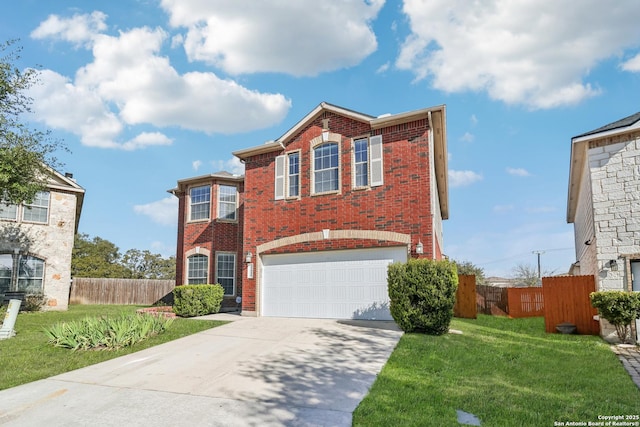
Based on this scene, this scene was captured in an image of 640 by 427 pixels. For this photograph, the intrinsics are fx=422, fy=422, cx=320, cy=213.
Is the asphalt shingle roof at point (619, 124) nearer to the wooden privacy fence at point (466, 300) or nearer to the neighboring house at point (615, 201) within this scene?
the neighboring house at point (615, 201)

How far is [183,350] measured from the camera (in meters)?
9.26

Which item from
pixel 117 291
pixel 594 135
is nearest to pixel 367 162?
pixel 594 135

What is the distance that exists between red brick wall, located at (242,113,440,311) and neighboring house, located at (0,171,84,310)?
35.4 feet

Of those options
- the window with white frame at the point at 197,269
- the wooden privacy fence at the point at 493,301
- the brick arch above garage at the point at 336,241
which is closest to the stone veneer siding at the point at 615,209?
the brick arch above garage at the point at 336,241

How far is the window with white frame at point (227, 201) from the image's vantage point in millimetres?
19734

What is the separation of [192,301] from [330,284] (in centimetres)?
522

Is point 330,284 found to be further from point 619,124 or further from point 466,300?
point 619,124

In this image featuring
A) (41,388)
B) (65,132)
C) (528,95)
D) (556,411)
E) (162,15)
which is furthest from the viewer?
(65,132)

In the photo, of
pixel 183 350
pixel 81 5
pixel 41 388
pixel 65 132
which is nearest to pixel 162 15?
pixel 81 5

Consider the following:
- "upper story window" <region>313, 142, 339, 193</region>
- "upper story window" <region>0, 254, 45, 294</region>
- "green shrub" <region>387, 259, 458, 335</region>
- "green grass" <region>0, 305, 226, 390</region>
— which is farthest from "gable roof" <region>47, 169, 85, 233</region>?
"green shrub" <region>387, 259, 458, 335</region>

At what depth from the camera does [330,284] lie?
13672 millimetres

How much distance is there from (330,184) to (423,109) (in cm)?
381

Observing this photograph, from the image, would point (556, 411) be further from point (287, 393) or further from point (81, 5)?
point (81, 5)

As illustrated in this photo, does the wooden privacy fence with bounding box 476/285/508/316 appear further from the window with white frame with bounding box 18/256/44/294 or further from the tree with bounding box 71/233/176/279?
the tree with bounding box 71/233/176/279
